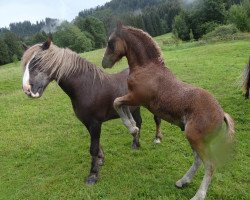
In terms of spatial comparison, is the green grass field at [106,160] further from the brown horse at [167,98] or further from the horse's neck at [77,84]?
the horse's neck at [77,84]

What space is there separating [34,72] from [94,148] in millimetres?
1718

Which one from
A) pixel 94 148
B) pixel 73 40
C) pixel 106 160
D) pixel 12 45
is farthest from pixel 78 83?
pixel 12 45

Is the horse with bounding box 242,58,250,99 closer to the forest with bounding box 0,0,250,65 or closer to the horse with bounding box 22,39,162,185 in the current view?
the horse with bounding box 22,39,162,185

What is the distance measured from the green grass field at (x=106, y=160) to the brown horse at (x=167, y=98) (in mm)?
595

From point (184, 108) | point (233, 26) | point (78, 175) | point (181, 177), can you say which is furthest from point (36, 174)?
point (233, 26)

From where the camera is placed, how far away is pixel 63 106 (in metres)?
12.8

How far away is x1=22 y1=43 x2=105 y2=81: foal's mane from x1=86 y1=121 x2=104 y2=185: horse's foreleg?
2.91ft

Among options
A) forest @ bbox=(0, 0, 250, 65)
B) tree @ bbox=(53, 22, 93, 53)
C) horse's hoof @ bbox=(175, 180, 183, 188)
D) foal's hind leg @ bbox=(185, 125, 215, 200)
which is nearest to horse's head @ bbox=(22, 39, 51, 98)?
forest @ bbox=(0, 0, 250, 65)

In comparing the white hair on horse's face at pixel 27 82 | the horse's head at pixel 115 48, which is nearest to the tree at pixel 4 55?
the white hair on horse's face at pixel 27 82

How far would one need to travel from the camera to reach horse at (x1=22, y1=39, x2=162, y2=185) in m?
Answer: 5.68

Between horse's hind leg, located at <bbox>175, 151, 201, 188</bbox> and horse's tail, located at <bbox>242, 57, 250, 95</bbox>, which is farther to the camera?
horse's tail, located at <bbox>242, 57, 250, 95</bbox>

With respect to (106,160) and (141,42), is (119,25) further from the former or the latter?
(106,160)

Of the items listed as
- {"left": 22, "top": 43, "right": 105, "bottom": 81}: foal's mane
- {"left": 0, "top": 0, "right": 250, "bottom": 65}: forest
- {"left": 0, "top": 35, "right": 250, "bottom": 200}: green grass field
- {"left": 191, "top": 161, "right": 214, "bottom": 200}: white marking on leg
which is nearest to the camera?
{"left": 191, "top": 161, "right": 214, "bottom": 200}: white marking on leg

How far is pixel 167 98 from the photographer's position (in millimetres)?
5164
